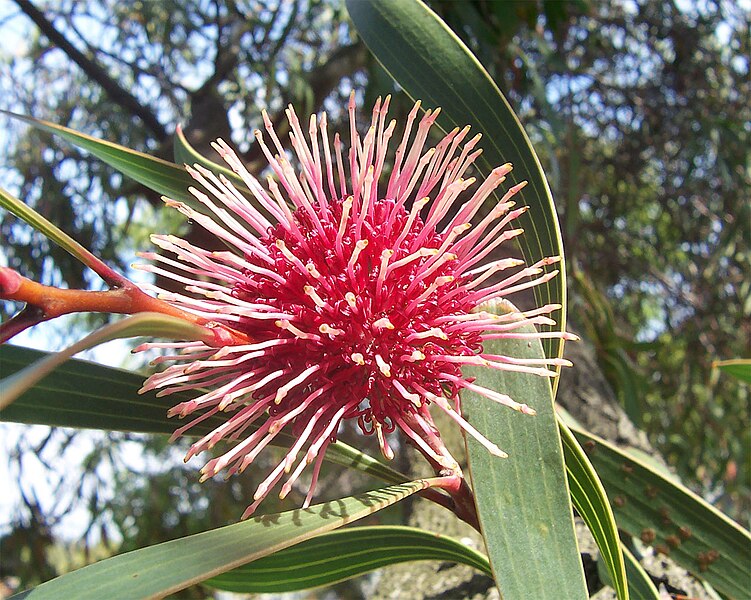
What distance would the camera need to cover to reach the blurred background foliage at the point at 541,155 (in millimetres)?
2645

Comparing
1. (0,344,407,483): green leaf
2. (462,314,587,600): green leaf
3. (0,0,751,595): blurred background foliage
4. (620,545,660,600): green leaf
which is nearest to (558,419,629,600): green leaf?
(462,314,587,600): green leaf

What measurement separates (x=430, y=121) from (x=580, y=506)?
44 centimetres

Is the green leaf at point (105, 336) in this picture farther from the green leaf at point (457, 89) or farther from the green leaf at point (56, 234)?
the green leaf at point (457, 89)

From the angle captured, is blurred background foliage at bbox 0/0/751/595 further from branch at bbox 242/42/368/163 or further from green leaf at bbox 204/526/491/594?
green leaf at bbox 204/526/491/594

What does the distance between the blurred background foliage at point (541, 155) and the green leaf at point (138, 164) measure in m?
1.57

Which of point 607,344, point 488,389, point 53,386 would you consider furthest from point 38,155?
point 488,389

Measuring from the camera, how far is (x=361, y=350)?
67 cm

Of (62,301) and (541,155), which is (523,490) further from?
(541,155)

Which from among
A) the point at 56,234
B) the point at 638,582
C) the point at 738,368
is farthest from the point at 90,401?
the point at 738,368

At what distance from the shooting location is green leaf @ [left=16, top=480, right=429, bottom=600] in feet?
1.70

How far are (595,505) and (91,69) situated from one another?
7.83ft

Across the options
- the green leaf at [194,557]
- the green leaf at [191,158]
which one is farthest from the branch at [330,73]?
the green leaf at [194,557]

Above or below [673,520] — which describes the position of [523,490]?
above

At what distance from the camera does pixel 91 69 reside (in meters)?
2.51
